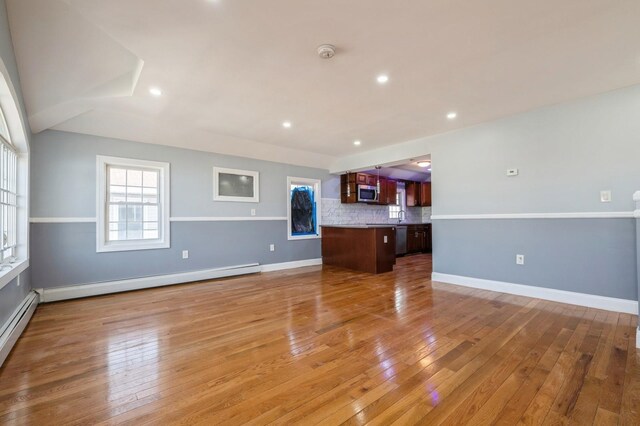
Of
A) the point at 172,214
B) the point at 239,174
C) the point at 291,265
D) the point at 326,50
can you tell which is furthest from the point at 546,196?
the point at 172,214

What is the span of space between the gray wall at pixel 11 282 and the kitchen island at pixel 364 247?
4492 millimetres

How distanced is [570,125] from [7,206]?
6078 mm

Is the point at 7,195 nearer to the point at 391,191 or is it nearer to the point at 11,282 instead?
the point at 11,282

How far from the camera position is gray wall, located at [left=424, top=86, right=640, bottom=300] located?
2.96 m

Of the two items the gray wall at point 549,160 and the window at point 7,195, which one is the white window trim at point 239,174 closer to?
the window at point 7,195

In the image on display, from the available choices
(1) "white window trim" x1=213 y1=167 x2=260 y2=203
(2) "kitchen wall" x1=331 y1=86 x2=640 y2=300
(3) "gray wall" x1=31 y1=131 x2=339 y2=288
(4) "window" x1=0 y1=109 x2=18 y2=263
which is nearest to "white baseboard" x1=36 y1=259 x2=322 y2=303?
(3) "gray wall" x1=31 y1=131 x2=339 y2=288

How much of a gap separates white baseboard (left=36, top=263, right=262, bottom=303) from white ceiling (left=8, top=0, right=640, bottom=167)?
204 cm

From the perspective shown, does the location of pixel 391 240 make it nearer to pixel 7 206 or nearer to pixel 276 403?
pixel 276 403

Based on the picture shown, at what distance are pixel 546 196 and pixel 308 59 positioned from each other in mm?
3229

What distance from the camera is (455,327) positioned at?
8.33ft

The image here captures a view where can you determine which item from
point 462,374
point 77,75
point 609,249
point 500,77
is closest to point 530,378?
point 462,374

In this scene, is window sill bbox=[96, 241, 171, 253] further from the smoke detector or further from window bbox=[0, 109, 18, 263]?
the smoke detector

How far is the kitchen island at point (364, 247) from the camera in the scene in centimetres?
512

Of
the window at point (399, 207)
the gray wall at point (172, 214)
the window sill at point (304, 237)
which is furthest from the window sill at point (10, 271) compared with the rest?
the window at point (399, 207)
